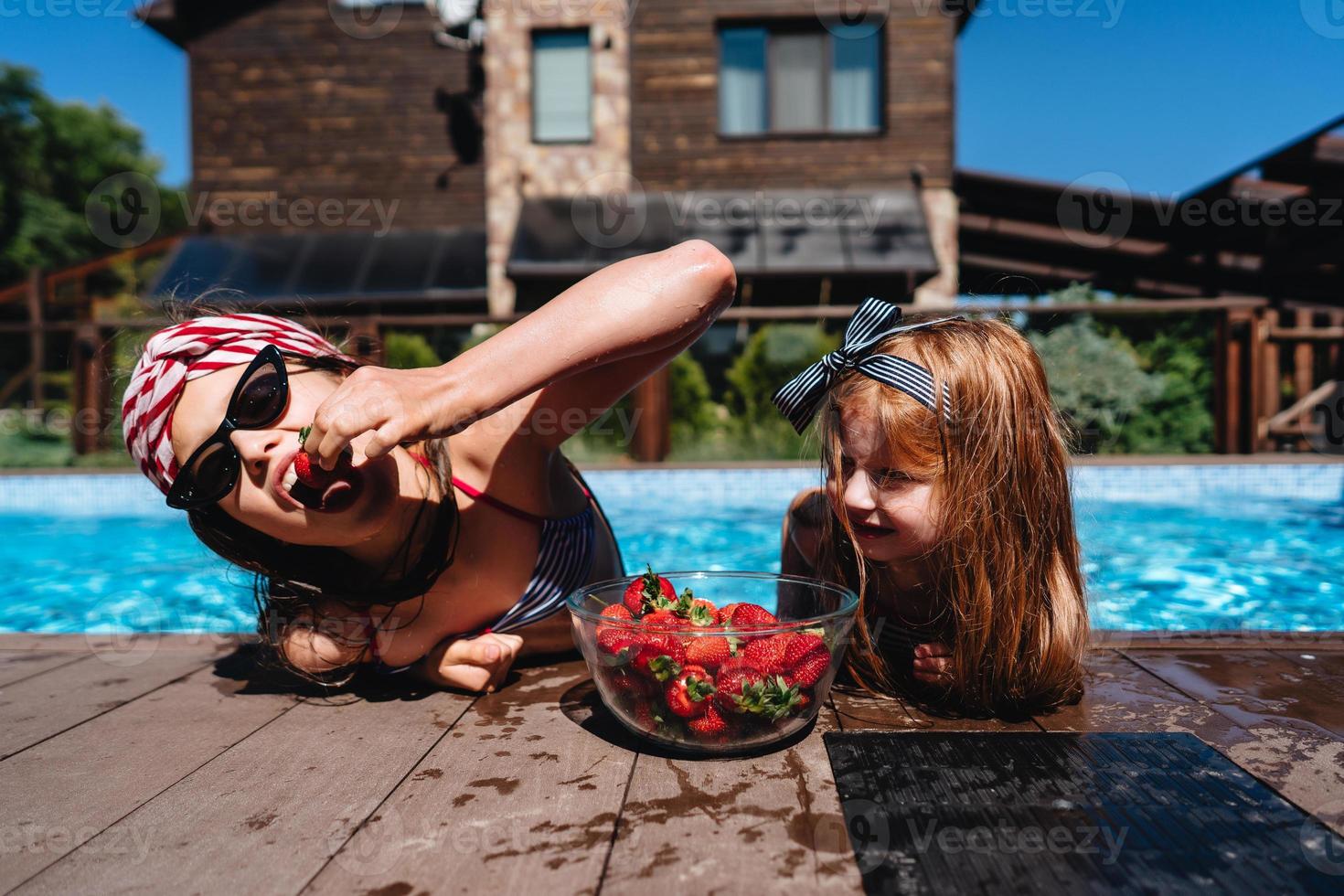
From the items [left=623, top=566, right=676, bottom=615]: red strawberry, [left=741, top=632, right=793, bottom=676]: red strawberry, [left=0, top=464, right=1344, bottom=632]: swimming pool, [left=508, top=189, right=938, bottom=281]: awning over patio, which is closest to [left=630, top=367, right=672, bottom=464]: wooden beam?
[left=0, top=464, right=1344, bottom=632]: swimming pool

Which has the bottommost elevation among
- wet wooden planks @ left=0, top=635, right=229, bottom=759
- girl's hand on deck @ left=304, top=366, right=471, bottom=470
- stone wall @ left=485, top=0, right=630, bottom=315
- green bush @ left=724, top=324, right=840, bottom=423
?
wet wooden planks @ left=0, top=635, right=229, bottom=759

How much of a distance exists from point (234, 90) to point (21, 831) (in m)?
14.5

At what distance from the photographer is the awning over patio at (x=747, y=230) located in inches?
455

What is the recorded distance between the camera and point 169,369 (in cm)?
176

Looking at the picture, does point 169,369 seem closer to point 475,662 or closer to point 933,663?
point 475,662

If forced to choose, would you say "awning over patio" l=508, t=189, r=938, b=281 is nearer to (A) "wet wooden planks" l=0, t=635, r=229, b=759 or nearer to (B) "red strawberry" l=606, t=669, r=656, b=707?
(A) "wet wooden planks" l=0, t=635, r=229, b=759

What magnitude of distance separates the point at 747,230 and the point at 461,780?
11.3m

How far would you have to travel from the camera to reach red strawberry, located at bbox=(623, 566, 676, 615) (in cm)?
167

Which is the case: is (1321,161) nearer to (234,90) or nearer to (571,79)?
(571,79)

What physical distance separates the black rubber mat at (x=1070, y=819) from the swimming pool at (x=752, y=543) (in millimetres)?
2028
